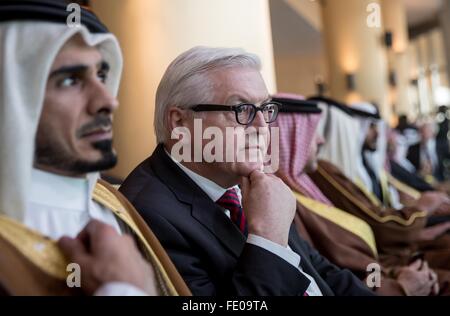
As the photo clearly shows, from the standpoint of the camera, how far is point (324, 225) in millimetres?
2477

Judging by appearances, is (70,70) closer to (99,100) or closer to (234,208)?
(99,100)

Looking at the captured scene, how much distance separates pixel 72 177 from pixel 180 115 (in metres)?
0.47

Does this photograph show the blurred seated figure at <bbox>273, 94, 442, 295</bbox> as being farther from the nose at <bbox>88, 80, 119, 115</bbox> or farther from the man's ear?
the nose at <bbox>88, 80, 119, 115</bbox>

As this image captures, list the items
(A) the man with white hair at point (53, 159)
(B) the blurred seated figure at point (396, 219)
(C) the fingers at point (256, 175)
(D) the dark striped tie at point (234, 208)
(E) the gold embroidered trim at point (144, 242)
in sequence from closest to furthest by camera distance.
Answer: (A) the man with white hair at point (53, 159), (E) the gold embroidered trim at point (144, 242), (C) the fingers at point (256, 175), (D) the dark striped tie at point (234, 208), (B) the blurred seated figure at point (396, 219)

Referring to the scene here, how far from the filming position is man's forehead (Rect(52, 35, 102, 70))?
3.05ft

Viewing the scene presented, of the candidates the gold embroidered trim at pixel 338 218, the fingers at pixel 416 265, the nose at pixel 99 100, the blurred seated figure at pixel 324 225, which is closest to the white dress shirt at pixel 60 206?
the nose at pixel 99 100

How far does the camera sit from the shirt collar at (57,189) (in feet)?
3.05

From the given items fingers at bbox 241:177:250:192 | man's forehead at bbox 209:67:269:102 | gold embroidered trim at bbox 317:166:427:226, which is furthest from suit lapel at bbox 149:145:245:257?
gold embroidered trim at bbox 317:166:427:226

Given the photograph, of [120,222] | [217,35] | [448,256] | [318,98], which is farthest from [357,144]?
[120,222]

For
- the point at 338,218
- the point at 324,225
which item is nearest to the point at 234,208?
the point at 324,225

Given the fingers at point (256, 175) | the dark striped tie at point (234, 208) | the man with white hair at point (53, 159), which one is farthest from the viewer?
Answer: the dark striped tie at point (234, 208)

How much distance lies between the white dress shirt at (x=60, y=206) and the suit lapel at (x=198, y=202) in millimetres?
435

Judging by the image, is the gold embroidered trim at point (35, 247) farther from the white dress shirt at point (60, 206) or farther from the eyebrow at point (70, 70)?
the eyebrow at point (70, 70)

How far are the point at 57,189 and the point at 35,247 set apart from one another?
0.11 meters
